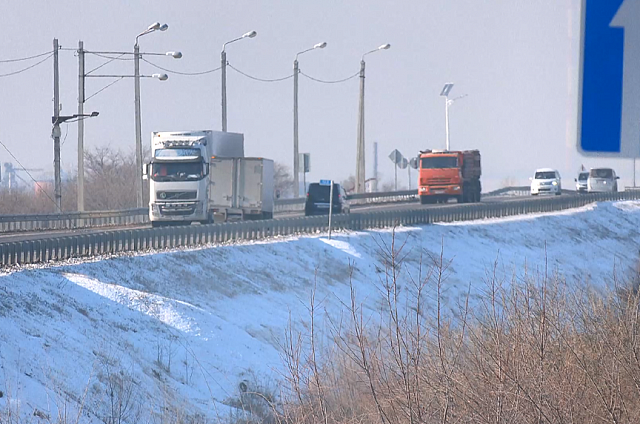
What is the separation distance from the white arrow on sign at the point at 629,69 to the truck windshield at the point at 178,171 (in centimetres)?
3338

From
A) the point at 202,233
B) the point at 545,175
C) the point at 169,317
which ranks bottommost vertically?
the point at 169,317

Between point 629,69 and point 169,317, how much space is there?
66.2ft

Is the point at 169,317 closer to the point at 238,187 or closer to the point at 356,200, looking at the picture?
the point at 238,187

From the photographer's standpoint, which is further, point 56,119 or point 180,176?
point 56,119

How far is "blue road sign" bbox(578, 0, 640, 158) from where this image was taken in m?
3.34

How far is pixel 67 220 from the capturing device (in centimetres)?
4094

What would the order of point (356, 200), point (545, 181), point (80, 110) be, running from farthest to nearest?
point (545, 181) → point (356, 200) → point (80, 110)

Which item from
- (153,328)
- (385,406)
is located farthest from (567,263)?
(385,406)

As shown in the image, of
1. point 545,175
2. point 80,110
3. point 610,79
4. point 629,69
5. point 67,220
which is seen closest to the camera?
point 629,69

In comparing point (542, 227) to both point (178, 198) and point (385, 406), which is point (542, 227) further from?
point (385, 406)

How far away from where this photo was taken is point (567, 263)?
151 feet

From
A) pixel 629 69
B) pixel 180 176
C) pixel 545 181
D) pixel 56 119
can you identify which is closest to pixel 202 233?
pixel 180 176

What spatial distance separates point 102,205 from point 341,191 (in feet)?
148

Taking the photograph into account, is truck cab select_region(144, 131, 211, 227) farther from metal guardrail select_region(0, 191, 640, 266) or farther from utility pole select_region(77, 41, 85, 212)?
utility pole select_region(77, 41, 85, 212)
